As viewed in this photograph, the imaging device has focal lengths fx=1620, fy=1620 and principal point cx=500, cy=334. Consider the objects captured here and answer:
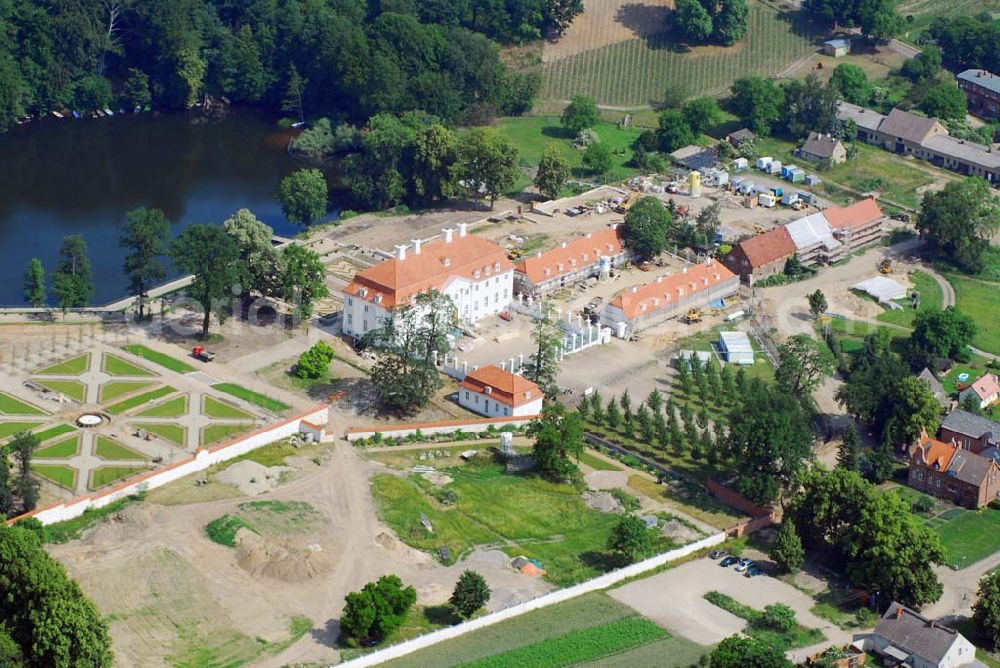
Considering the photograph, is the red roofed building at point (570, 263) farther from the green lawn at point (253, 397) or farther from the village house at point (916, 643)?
the village house at point (916, 643)

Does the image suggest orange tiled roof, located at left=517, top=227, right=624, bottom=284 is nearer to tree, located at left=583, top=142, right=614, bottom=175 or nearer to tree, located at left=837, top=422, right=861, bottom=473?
tree, located at left=583, top=142, right=614, bottom=175

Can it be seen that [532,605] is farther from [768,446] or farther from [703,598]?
[768,446]

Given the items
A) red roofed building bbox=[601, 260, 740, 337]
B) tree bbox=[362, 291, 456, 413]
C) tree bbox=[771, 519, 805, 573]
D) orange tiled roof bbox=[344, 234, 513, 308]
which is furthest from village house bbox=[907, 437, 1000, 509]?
orange tiled roof bbox=[344, 234, 513, 308]

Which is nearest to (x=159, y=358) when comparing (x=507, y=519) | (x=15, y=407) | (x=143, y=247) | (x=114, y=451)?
(x=143, y=247)

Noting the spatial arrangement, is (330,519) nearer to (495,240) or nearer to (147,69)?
(495,240)

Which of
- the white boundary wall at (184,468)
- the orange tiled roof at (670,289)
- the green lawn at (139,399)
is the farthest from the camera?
the orange tiled roof at (670,289)

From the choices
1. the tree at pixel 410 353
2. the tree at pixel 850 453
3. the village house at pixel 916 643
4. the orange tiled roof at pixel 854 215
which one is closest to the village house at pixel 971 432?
the tree at pixel 850 453

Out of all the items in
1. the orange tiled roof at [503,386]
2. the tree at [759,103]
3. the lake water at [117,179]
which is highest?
the tree at [759,103]
